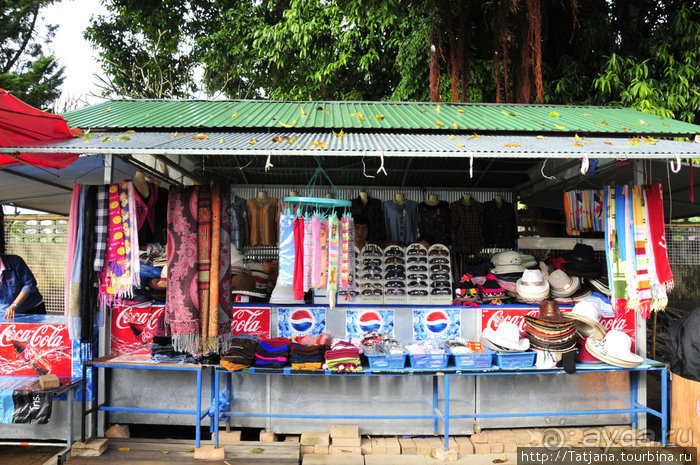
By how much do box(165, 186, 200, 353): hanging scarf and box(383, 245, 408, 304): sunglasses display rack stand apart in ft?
7.53

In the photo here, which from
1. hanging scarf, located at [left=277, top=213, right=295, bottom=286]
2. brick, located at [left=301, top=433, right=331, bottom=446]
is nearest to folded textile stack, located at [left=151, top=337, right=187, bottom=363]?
hanging scarf, located at [left=277, top=213, right=295, bottom=286]

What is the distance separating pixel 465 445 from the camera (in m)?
4.56

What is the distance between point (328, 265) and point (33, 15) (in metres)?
15.6

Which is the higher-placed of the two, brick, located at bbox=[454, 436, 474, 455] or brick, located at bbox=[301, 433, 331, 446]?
brick, located at bbox=[301, 433, 331, 446]

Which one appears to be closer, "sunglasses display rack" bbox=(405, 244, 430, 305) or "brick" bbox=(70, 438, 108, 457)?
"brick" bbox=(70, 438, 108, 457)

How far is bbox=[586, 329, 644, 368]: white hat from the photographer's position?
4.41 meters

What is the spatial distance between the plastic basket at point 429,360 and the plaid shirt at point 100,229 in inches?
130

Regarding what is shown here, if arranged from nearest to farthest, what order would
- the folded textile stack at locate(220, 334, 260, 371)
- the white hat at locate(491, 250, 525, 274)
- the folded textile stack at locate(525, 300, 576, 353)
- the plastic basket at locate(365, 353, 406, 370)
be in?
the folded textile stack at locate(220, 334, 260, 371)
the plastic basket at locate(365, 353, 406, 370)
the folded textile stack at locate(525, 300, 576, 353)
the white hat at locate(491, 250, 525, 274)

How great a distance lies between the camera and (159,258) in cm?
542

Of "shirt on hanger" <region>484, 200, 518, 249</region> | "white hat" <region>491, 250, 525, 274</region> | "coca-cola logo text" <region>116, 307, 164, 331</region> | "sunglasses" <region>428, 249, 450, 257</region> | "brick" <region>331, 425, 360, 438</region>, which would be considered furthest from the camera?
"shirt on hanger" <region>484, 200, 518, 249</region>

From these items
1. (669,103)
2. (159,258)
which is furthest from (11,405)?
(669,103)

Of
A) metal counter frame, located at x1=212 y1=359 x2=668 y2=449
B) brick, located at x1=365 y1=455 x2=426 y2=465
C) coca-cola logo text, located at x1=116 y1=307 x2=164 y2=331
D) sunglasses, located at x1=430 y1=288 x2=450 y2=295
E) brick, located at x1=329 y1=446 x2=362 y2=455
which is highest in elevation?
sunglasses, located at x1=430 y1=288 x2=450 y2=295

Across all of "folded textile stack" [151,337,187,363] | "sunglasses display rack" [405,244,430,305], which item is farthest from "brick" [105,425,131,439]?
"sunglasses display rack" [405,244,430,305]

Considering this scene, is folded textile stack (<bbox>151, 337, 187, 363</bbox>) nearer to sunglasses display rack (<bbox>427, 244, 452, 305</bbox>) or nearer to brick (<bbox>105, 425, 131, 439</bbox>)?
brick (<bbox>105, 425, 131, 439</bbox>)
